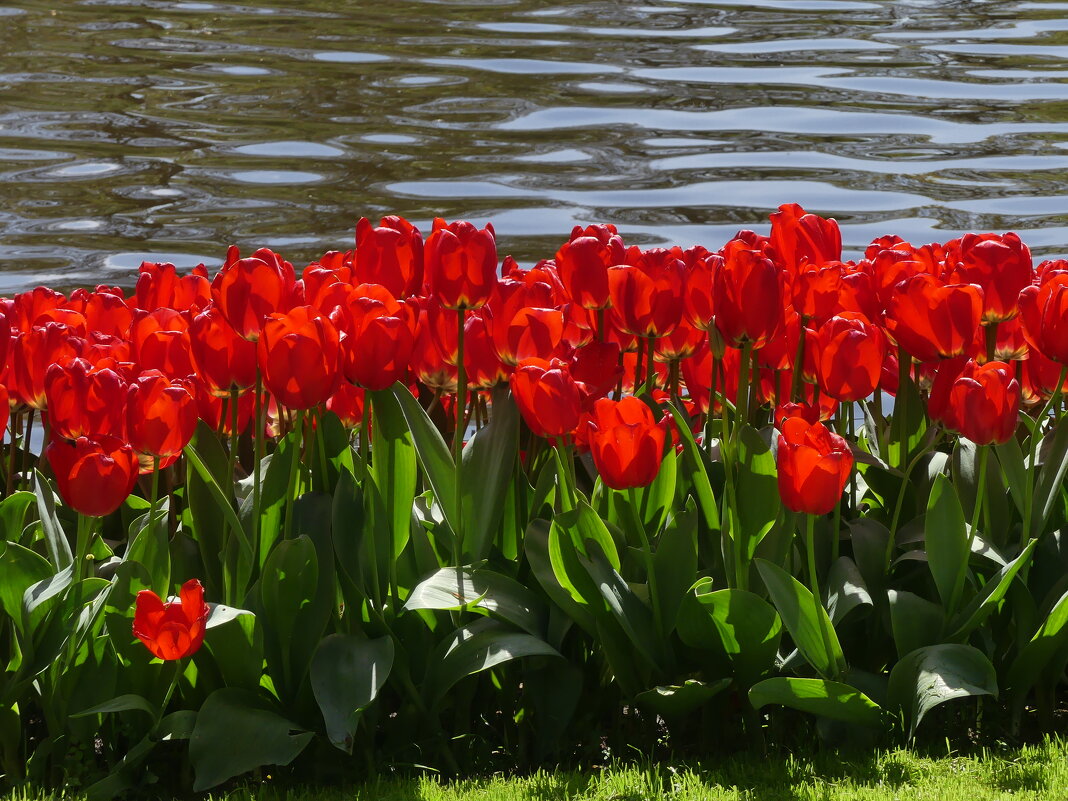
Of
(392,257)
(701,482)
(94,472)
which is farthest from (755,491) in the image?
(94,472)

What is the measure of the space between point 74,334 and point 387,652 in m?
0.83

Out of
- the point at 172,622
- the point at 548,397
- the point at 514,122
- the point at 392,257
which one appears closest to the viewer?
the point at 172,622

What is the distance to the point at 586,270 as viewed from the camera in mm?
2408

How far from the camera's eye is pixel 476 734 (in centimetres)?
236

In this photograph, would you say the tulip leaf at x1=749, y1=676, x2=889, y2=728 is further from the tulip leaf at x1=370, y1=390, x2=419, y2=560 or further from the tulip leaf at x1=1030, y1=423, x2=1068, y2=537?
the tulip leaf at x1=370, y1=390, x2=419, y2=560

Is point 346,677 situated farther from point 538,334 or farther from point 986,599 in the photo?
point 986,599

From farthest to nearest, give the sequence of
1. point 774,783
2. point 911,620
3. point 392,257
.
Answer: point 392,257 < point 911,620 < point 774,783

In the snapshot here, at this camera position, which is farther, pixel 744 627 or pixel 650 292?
pixel 650 292

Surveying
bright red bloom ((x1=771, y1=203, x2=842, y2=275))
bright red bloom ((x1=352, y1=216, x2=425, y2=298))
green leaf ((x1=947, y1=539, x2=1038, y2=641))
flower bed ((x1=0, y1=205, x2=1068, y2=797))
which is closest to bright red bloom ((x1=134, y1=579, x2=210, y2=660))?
flower bed ((x1=0, y1=205, x2=1068, y2=797))

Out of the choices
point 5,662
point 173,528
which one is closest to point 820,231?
point 173,528

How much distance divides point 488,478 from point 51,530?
2.27ft

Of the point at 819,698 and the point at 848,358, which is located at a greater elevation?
the point at 848,358

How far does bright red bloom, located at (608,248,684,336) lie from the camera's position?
7.74 ft

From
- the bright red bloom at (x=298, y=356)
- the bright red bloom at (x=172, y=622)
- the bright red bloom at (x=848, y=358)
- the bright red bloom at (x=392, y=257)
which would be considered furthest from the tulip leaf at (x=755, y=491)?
the bright red bloom at (x=172, y=622)
